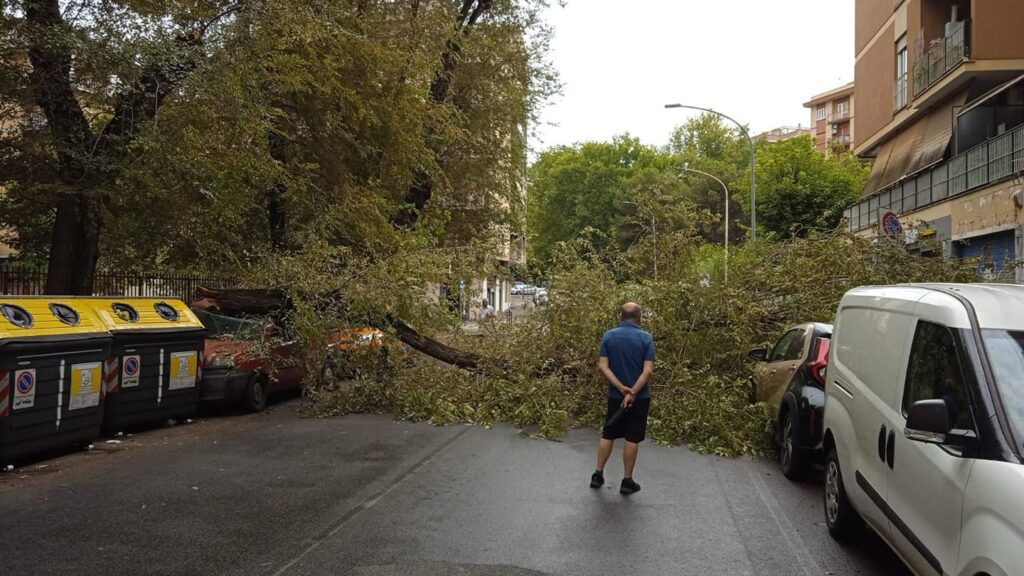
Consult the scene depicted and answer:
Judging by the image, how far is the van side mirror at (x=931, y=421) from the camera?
3377mm

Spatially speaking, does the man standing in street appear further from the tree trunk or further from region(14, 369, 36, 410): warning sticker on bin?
the tree trunk

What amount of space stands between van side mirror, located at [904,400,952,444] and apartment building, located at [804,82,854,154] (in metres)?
94.4

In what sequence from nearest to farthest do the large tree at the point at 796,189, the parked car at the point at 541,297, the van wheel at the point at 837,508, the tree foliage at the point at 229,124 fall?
the van wheel at the point at 837,508 → the tree foliage at the point at 229,124 → the parked car at the point at 541,297 → the large tree at the point at 796,189

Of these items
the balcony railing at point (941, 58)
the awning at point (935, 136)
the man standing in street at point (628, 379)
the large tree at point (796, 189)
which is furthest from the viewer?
the large tree at point (796, 189)

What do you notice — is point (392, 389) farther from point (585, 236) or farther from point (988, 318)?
point (988, 318)

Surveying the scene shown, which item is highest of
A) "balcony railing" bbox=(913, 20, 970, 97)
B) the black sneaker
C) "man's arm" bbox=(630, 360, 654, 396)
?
"balcony railing" bbox=(913, 20, 970, 97)

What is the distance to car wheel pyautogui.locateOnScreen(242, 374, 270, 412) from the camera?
11.5 metres

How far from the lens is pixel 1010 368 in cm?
357

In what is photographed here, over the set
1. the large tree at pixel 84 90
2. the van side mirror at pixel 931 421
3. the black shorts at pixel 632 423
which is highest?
the large tree at pixel 84 90

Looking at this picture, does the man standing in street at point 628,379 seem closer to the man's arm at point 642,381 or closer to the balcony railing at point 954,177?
the man's arm at point 642,381

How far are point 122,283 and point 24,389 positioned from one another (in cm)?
788

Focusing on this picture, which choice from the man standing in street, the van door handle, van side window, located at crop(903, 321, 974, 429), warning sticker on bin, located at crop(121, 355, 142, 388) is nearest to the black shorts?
the man standing in street

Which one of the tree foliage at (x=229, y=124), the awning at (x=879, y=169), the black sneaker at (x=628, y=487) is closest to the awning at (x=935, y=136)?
the awning at (x=879, y=169)

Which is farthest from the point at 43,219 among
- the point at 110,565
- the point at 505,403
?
the point at 110,565
